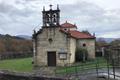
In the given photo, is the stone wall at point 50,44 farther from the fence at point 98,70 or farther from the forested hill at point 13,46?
the forested hill at point 13,46

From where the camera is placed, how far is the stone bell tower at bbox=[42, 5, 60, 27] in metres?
41.7

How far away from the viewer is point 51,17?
1655 inches

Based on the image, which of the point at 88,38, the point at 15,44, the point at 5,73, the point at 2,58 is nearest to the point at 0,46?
the point at 15,44

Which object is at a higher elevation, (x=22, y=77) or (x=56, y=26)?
(x=56, y=26)

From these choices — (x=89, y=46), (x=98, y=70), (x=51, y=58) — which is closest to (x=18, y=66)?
(x=51, y=58)

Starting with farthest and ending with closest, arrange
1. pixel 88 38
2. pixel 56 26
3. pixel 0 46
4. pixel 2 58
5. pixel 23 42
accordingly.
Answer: pixel 23 42 → pixel 0 46 → pixel 2 58 → pixel 88 38 → pixel 56 26

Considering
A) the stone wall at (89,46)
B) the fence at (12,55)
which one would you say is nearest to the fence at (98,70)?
the stone wall at (89,46)

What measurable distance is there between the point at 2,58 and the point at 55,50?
21267 millimetres

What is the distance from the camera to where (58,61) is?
41.4m

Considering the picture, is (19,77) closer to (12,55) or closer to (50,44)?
(50,44)

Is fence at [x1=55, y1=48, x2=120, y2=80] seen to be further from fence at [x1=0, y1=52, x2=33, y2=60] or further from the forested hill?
the forested hill

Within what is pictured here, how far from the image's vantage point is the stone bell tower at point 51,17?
4169 centimetres

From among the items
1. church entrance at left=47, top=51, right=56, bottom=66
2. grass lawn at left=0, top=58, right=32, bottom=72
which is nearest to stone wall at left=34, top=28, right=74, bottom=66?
church entrance at left=47, top=51, right=56, bottom=66

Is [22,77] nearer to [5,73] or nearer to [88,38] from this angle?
[5,73]
